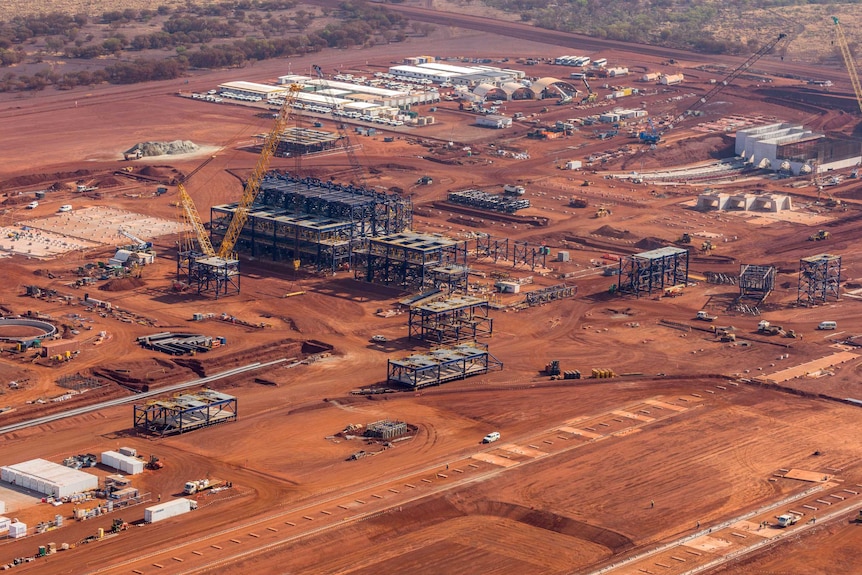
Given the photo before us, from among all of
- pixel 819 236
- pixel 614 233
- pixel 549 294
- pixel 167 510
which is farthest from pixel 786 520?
pixel 819 236

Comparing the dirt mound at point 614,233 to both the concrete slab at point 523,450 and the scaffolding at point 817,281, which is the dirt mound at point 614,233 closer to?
the scaffolding at point 817,281

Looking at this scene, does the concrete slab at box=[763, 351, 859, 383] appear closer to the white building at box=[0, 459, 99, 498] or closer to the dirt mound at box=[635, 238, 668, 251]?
the dirt mound at box=[635, 238, 668, 251]

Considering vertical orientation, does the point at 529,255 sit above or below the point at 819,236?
below

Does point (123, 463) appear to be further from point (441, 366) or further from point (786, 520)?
point (786, 520)

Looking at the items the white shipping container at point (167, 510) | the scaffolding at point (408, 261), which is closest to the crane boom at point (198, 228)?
the scaffolding at point (408, 261)

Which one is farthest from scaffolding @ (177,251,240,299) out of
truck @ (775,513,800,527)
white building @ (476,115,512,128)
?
white building @ (476,115,512,128)

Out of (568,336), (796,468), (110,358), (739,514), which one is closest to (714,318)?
(568,336)

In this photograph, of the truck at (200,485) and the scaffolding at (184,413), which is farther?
the scaffolding at (184,413)
